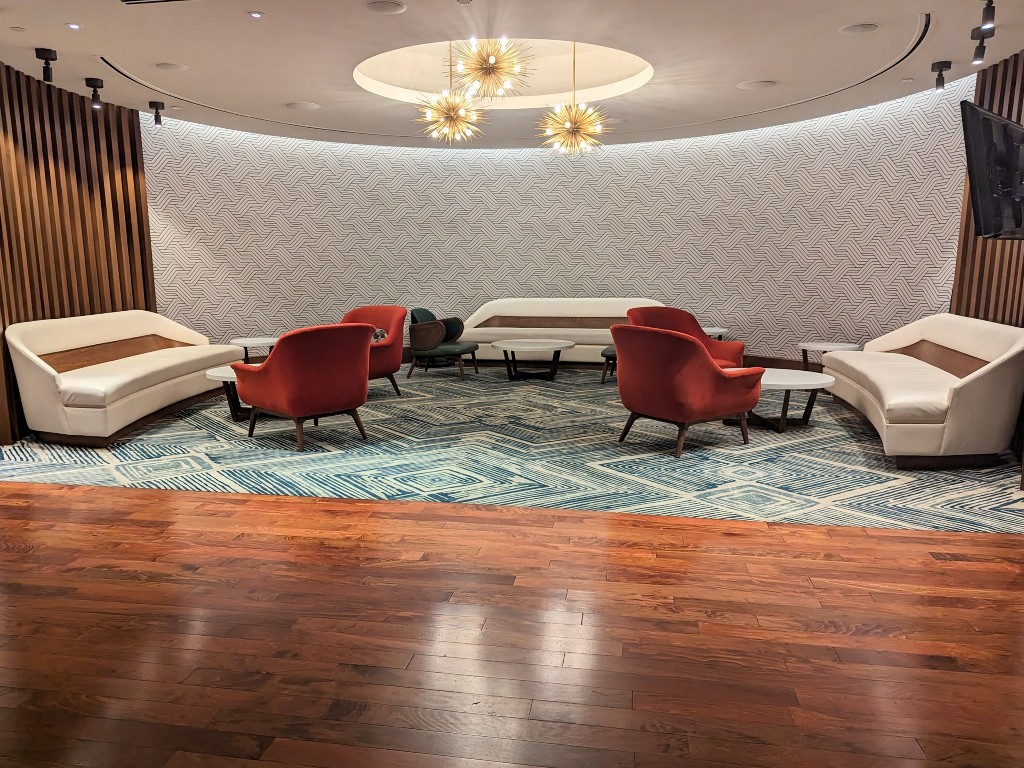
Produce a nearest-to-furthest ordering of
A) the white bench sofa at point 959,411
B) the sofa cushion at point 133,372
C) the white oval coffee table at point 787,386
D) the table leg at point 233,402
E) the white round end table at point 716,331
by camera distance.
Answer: the white bench sofa at point 959,411 → the sofa cushion at point 133,372 → the white oval coffee table at point 787,386 → the table leg at point 233,402 → the white round end table at point 716,331

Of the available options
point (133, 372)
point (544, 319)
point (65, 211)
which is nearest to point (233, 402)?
point (133, 372)

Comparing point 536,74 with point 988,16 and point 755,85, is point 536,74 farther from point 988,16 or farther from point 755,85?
point 988,16

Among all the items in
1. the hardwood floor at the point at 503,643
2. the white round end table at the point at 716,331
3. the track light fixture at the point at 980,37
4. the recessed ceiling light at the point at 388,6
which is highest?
the recessed ceiling light at the point at 388,6

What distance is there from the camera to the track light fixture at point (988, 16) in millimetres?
4137

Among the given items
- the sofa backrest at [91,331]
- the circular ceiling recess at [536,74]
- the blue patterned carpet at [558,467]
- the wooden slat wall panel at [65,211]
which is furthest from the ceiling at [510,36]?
the blue patterned carpet at [558,467]

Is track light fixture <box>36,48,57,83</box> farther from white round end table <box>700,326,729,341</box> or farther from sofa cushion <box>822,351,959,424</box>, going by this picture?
white round end table <box>700,326,729,341</box>

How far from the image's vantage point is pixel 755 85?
6.32 meters

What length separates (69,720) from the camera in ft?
6.55

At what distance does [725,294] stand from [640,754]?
7.92 metres

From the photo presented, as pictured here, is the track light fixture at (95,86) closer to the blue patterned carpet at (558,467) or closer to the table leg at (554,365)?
the blue patterned carpet at (558,467)

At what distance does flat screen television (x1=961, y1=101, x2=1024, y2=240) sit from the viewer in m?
3.97

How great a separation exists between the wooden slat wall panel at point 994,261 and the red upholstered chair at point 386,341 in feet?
17.0

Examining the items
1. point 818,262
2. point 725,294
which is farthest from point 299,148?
point 818,262

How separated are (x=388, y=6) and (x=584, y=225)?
17.9ft
